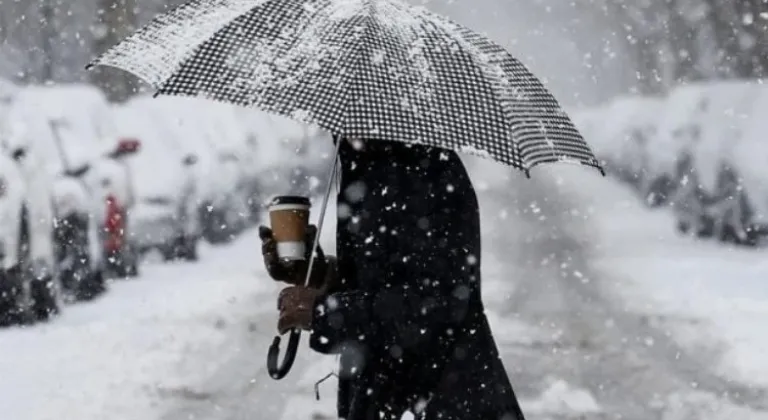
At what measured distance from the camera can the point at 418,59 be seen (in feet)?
11.3

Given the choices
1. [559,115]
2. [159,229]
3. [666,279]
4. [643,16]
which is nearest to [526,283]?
[666,279]

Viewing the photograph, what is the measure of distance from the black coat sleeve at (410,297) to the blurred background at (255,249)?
14.6ft

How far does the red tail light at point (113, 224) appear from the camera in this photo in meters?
12.9

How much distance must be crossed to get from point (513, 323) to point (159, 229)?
5.50 m

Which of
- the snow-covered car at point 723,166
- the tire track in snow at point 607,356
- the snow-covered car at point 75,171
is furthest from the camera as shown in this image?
the snow-covered car at point 723,166

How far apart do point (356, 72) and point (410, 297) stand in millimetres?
647

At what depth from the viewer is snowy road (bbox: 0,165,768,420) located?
781cm

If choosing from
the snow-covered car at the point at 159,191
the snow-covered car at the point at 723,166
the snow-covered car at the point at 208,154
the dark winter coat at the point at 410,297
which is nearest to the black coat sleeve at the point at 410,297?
the dark winter coat at the point at 410,297

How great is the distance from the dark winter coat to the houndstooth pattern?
107mm

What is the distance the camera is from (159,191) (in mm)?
14609

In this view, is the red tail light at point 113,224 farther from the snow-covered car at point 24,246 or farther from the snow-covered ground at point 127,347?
the snow-covered car at point 24,246

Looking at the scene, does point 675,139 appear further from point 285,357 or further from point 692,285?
point 285,357

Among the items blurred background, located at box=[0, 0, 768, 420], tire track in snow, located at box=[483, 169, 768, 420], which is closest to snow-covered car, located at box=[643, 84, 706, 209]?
blurred background, located at box=[0, 0, 768, 420]

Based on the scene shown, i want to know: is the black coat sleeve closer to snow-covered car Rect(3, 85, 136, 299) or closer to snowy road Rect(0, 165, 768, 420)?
snowy road Rect(0, 165, 768, 420)
